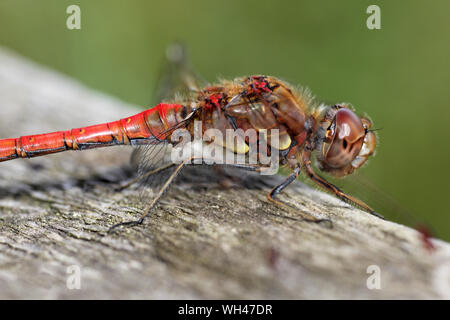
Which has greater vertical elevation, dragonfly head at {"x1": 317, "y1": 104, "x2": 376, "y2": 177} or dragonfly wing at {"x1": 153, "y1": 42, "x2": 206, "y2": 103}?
dragonfly wing at {"x1": 153, "y1": 42, "x2": 206, "y2": 103}

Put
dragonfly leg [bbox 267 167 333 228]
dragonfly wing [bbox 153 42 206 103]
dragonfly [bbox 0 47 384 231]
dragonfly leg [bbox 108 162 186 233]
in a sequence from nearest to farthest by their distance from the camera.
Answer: dragonfly leg [bbox 267 167 333 228]
dragonfly leg [bbox 108 162 186 233]
dragonfly [bbox 0 47 384 231]
dragonfly wing [bbox 153 42 206 103]

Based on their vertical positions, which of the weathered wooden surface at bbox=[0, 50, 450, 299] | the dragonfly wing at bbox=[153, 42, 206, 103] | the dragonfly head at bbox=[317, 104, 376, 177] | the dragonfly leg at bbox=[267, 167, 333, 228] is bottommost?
the weathered wooden surface at bbox=[0, 50, 450, 299]

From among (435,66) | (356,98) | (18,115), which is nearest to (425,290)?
(18,115)

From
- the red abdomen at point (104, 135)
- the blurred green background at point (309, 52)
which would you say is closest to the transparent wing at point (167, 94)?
the red abdomen at point (104, 135)

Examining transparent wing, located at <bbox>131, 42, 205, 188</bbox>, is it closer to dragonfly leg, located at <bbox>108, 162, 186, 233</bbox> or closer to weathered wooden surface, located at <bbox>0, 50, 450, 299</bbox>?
dragonfly leg, located at <bbox>108, 162, 186, 233</bbox>

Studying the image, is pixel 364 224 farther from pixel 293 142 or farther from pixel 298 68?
pixel 298 68

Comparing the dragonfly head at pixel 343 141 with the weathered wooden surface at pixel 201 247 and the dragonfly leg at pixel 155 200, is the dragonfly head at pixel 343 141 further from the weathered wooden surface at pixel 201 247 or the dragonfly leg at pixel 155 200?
the dragonfly leg at pixel 155 200

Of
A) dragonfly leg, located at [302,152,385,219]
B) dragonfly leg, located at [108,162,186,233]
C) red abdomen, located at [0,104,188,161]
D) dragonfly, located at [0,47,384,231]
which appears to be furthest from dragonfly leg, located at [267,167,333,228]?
red abdomen, located at [0,104,188,161]

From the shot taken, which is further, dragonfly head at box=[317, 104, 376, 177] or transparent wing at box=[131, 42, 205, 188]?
transparent wing at box=[131, 42, 205, 188]
